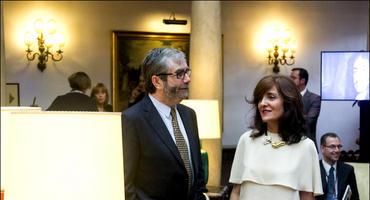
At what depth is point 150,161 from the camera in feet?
7.48

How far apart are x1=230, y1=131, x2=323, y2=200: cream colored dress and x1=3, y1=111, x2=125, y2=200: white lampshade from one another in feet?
3.62

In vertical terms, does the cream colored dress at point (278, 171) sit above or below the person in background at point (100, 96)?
below

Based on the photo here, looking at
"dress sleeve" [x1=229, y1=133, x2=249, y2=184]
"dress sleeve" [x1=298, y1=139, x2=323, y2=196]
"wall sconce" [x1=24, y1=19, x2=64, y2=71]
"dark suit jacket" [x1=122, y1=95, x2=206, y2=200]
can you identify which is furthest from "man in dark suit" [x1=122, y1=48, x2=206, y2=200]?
"wall sconce" [x1=24, y1=19, x2=64, y2=71]

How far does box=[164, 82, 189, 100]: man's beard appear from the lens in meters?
2.39

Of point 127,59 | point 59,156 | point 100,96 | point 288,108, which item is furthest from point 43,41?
point 59,156

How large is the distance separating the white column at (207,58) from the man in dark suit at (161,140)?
160 inches

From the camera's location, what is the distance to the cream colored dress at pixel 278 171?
242 centimetres

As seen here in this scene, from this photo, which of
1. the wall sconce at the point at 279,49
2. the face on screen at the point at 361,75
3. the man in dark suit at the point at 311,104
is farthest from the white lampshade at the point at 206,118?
the wall sconce at the point at 279,49

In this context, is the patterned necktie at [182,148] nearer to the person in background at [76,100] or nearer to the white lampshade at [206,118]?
the white lampshade at [206,118]

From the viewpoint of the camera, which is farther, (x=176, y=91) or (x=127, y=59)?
(x=127, y=59)

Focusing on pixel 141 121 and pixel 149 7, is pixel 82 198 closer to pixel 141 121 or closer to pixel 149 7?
pixel 141 121

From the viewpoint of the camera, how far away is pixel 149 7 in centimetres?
955

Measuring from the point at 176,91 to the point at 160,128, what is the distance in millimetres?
189

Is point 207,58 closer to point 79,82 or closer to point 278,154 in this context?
point 79,82
